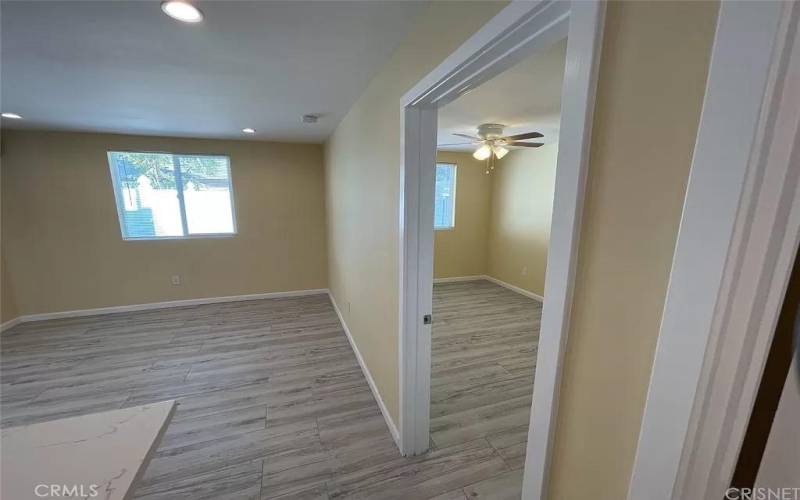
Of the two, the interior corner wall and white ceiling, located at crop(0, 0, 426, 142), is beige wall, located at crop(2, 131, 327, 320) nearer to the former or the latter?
white ceiling, located at crop(0, 0, 426, 142)

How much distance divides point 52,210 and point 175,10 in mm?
4049

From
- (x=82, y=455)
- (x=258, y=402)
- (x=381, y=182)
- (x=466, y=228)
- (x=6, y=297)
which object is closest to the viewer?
(x=82, y=455)

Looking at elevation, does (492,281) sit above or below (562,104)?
below

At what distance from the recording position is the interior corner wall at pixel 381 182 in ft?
3.80

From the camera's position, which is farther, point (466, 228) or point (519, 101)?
point (466, 228)

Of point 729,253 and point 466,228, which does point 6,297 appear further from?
point 466,228

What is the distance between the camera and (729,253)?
412 mm

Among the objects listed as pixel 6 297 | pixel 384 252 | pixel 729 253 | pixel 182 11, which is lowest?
pixel 6 297

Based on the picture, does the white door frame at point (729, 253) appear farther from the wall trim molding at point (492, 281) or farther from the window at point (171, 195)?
the window at point (171, 195)

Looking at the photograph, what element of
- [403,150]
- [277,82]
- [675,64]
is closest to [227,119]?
[277,82]

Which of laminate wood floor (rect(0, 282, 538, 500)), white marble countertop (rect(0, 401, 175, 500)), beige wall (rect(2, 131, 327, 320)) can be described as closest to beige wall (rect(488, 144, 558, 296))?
laminate wood floor (rect(0, 282, 538, 500))

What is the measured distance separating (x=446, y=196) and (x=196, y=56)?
417 centimetres

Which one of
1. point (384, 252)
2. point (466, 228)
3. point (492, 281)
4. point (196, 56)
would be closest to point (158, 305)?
point (196, 56)

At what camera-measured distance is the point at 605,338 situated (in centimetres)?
61
